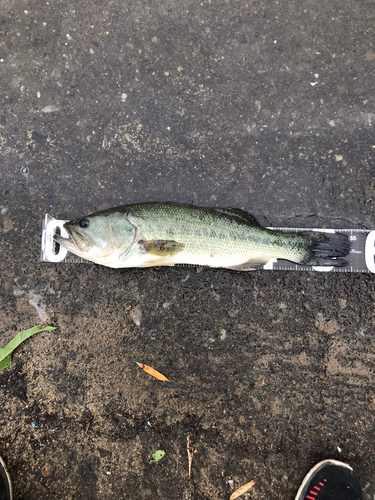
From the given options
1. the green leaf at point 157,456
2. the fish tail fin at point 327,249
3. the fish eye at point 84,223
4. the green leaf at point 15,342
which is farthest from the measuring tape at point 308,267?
the green leaf at point 157,456

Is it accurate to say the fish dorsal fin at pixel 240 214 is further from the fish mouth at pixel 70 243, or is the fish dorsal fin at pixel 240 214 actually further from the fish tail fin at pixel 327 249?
the fish mouth at pixel 70 243

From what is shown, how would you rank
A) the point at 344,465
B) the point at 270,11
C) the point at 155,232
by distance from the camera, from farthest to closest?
the point at 270,11 → the point at 344,465 → the point at 155,232

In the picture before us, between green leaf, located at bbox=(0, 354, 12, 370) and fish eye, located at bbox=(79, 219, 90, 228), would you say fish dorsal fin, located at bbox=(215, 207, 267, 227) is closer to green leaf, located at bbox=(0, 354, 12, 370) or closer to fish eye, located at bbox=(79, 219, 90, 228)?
fish eye, located at bbox=(79, 219, 90, 228)

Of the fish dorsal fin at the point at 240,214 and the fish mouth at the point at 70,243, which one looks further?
the fish dorsal fin at the point at 240,214

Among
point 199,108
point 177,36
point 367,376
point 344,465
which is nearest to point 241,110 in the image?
point 199,108

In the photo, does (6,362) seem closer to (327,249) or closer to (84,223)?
(84,223)

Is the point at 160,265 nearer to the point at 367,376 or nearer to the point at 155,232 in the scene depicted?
the point at 155,232
